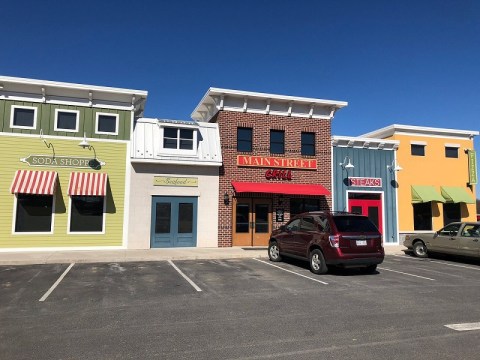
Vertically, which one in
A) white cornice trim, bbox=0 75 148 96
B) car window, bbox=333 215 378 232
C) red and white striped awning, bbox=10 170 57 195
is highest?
white cornice trim, bbox=0 75 148 96

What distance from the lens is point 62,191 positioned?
15898mm

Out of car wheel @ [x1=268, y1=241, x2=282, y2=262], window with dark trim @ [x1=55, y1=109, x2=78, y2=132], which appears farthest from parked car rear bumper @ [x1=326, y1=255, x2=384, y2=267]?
window with dark trim @ [x1=55, y1=109, x2=78, y2=132]

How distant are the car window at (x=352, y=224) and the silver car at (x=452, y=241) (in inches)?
201

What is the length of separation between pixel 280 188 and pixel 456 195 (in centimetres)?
1030

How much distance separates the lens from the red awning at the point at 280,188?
17.6 meters

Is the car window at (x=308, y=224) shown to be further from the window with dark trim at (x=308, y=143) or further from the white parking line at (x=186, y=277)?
the window with dark trim at (x=308, y=143)

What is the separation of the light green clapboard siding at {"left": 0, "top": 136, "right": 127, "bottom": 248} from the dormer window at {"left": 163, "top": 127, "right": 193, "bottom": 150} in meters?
1.86

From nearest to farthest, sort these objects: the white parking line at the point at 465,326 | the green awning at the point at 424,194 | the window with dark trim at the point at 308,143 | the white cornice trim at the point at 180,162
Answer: the white parking line at the point at 465,326 < the white cornice trim at the point at 180,162 < the window with dark trim at the point at 308,143 < the green awning at the point at 424,194

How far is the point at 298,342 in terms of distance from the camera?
17.5 ft

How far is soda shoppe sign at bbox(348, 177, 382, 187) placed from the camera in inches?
785

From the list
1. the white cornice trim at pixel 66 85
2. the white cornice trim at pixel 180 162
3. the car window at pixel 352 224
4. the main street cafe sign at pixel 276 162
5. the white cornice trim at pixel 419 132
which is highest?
the white cornice trim at pixel 66 85

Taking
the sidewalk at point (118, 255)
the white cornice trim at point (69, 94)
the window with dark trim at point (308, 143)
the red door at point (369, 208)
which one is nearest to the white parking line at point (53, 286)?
the sidewalk at point (118, 255)

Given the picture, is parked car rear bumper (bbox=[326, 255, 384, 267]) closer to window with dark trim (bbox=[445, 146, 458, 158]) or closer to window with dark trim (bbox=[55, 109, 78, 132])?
window with dark trim (bbox=[55, 109, 78, 132])

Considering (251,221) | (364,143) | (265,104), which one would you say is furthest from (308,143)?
(251,221)
